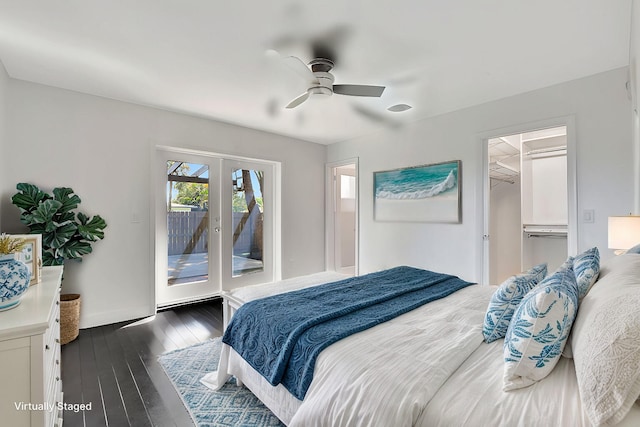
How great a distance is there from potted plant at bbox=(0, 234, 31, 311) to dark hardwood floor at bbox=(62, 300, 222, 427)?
98 cm

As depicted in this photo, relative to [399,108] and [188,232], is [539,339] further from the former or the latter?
[188,232]

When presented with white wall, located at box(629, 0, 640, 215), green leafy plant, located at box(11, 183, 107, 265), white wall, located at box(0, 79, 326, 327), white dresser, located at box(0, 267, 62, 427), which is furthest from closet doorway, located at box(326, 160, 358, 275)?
white dresser, located at box(0, 267, 62, 427)

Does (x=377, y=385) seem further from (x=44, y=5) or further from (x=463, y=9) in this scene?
(x=44, y=5)

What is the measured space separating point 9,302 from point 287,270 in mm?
3778

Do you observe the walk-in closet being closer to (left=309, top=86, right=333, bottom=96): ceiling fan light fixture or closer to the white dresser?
(left=309, top=86, right=333, bottom=96): ceiling fan light fixture

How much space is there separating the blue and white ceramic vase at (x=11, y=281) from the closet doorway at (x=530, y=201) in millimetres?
4906

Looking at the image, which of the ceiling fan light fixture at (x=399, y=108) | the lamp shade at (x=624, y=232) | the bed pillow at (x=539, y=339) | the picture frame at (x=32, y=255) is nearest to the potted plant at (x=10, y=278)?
the picture frame at (x=32, y=255)

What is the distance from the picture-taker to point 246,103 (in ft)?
11.3

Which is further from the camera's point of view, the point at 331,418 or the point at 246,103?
the point at 246,103

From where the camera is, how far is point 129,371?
2.31m

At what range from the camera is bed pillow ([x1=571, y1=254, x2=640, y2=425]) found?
715 mm

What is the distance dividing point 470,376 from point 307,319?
77cm

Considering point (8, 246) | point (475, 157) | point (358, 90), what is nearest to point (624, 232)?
point (475, 157)

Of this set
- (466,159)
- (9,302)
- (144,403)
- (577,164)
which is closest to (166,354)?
(144,403)
